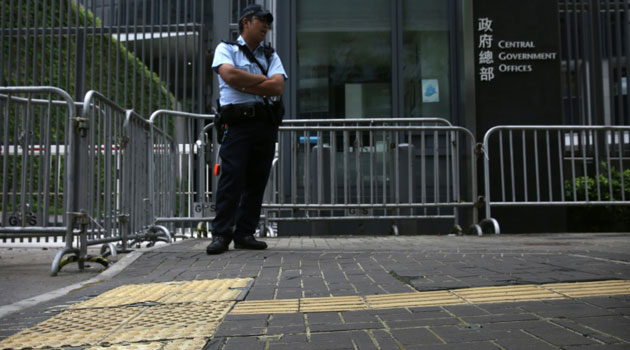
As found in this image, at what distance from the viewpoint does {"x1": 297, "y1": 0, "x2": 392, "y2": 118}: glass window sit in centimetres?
865

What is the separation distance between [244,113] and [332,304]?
2.33 m

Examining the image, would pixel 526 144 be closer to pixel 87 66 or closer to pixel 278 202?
pixel 278 202

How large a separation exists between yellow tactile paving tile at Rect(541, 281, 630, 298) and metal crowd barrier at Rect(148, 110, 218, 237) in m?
4.51

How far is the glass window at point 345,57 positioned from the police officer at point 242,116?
3.79 m

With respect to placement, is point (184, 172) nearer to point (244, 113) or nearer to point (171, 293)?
point (244, 113)

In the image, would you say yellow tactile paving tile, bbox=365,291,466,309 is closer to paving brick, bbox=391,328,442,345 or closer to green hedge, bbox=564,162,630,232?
paving brick, bbox=391,328,442,345

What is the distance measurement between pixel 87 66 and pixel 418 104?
5.86 m

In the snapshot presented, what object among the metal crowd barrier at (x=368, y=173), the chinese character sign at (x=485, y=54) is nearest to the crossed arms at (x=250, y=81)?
the metal crowd barrier at (x=368, y=173)

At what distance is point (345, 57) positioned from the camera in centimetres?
878

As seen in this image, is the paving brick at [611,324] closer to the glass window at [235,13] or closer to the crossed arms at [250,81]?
the crossed arms at [250,81]

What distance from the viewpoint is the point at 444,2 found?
28.8 feet

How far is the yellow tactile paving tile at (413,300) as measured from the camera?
2.53 metres

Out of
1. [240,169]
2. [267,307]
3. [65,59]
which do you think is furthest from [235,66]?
[65,59]

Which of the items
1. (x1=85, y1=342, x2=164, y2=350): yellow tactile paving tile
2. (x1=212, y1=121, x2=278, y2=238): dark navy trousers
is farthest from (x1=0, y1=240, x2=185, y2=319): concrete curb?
(x1=85, y1=342, x2=164, y2=350): yellow tactile paving tile
